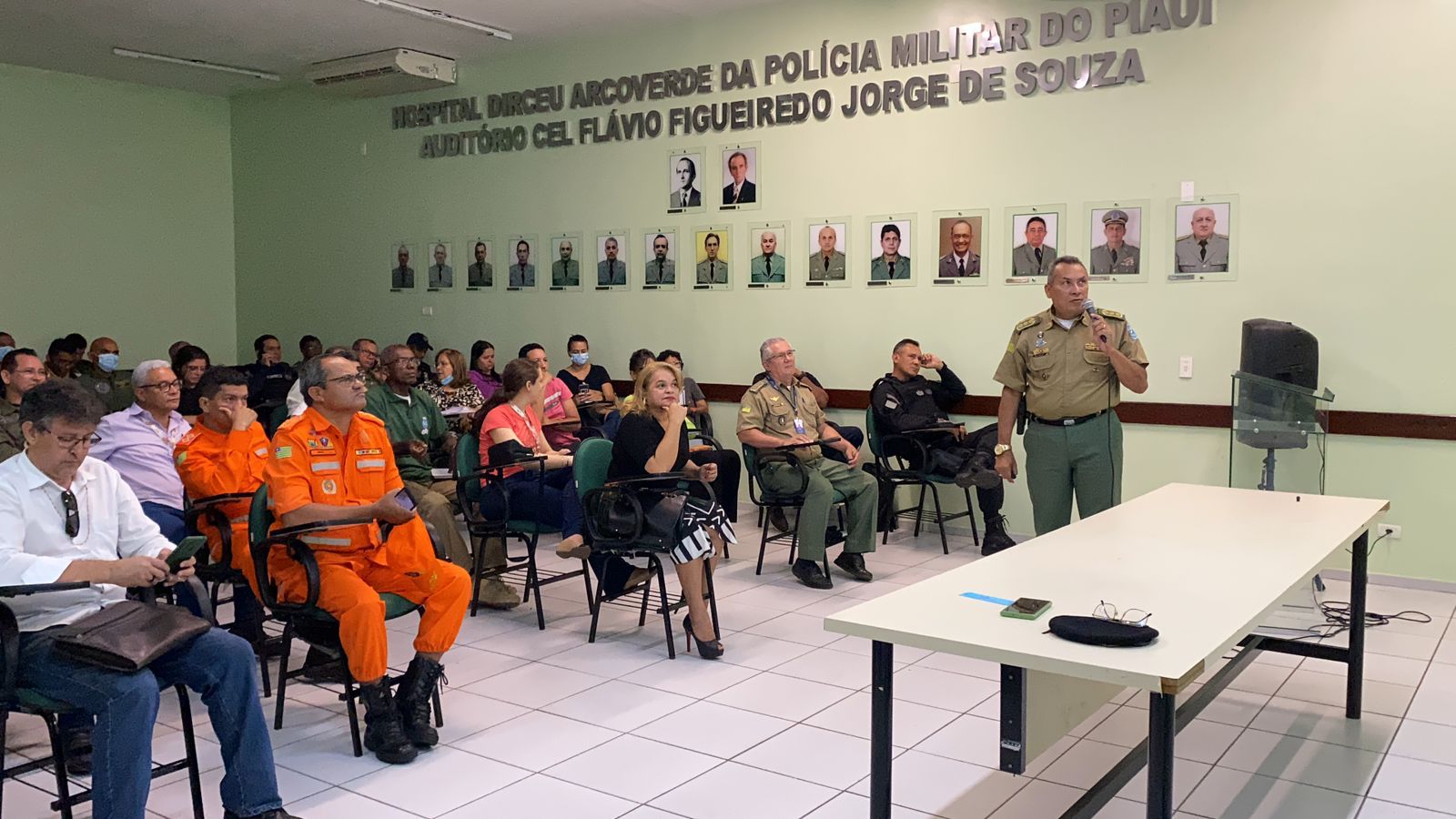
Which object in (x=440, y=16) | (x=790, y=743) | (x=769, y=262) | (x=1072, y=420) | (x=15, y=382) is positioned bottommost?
(x=790, y=743)

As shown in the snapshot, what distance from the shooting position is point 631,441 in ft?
15.4

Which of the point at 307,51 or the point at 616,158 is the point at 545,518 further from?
the point at 307,51

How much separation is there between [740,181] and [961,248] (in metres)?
1.67

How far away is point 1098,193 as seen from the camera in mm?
6348

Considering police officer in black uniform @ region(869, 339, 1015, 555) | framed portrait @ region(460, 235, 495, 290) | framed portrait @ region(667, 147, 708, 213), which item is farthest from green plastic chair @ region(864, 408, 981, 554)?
framed portrait @ region(460, 235, 495, 290)

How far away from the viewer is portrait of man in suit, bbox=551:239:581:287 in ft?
28.2

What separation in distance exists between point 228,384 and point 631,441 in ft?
5.09

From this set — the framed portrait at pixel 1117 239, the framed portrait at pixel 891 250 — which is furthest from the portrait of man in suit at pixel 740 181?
the framed portrait at pixel 1117 239

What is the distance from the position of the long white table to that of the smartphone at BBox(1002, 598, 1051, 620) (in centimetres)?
2

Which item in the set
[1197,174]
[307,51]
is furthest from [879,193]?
[307,51]

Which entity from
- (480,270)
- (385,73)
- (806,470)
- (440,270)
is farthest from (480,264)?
(806,470)

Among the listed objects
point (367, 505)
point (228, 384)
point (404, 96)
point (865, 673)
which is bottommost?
point (865, 673)

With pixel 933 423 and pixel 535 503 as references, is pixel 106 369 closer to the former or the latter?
pixel 535 503

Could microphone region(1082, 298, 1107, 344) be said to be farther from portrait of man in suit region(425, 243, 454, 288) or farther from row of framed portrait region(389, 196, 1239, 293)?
A: portrait of man in suit region(425, 243, 454, 288)
